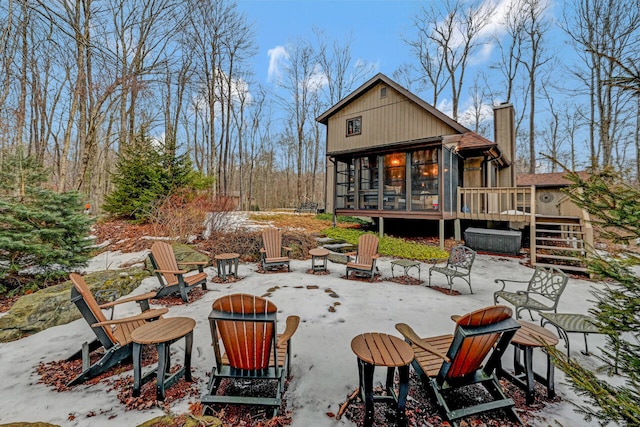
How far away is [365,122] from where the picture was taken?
13375 millimetres

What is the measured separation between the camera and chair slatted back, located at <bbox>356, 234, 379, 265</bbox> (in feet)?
19.7

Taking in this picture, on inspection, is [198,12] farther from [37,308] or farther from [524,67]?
[524,67]

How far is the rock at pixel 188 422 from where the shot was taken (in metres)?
1.82

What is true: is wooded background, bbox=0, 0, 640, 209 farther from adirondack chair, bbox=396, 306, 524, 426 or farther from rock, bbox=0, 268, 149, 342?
adirondack chair, bbox=396, 306, 524, 426

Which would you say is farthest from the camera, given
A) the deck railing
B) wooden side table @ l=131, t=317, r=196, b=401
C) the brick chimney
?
the brick chimney

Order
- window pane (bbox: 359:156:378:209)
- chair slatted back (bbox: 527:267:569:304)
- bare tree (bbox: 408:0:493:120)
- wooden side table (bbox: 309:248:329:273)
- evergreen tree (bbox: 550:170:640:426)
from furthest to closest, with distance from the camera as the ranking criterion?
bare tree (bbox: 408:0:493:120) → window pane (bbox: 359:156:378:209) → wooden side table (bbox: 309:248:329:273) → chair slatted back (bbox: 527:267:569:304) → evergreen tree (bbox: 550:170:640:426)

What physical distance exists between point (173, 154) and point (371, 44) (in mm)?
18156

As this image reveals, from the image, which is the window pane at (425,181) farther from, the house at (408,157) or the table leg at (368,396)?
the table leg at (368,396)

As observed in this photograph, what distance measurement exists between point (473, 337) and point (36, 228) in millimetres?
7100

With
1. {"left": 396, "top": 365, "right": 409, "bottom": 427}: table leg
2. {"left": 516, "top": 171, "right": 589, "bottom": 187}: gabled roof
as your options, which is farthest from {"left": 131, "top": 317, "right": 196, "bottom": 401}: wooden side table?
{"left": 516, "top": 171, "right": 589, "bottom": 187}: gabled roof

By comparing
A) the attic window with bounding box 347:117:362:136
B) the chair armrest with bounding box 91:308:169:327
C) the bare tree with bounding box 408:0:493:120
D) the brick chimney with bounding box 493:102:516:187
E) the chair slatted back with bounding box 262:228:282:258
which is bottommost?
the chair armrest with bounding box 91:308:169:327

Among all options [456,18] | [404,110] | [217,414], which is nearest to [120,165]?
[217,414]

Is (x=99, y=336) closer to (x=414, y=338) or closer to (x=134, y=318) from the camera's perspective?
(x=134, y=318)

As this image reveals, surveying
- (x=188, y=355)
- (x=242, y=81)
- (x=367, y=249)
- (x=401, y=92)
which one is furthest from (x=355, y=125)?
(x=188, y=355)
